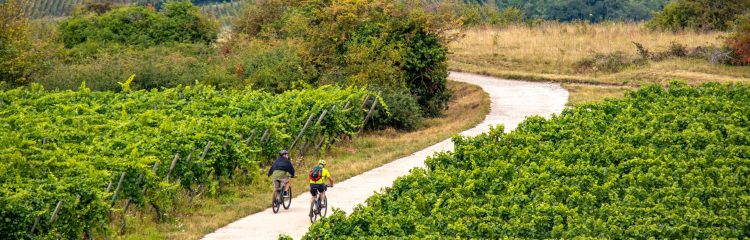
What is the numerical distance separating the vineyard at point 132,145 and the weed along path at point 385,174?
162cm

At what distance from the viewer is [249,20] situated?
172 feet

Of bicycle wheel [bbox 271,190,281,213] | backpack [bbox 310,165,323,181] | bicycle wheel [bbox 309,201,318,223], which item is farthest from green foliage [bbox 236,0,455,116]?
backpack [bbox 310,165,323,181]

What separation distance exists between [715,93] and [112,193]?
16.8 m

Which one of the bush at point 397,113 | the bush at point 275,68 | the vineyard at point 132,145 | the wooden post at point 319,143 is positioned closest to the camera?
the vineyard at point 132,145

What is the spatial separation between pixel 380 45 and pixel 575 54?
661 inches

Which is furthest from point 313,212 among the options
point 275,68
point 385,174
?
point 275,68

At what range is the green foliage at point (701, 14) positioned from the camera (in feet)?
179

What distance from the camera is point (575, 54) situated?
4916 cm

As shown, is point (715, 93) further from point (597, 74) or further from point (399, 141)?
point (597, 74)

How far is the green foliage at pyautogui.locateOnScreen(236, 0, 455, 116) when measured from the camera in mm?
34894

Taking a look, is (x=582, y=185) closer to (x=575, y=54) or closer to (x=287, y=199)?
(x=287, y=199)

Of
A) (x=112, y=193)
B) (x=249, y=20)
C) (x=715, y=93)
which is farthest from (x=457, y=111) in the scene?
(x=112, y=193)

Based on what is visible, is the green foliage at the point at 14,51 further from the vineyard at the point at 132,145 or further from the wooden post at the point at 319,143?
the wooden post at the point at 319,143

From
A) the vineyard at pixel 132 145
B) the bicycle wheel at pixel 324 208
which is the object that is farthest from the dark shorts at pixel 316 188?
the vineyard at pixel 132 145
